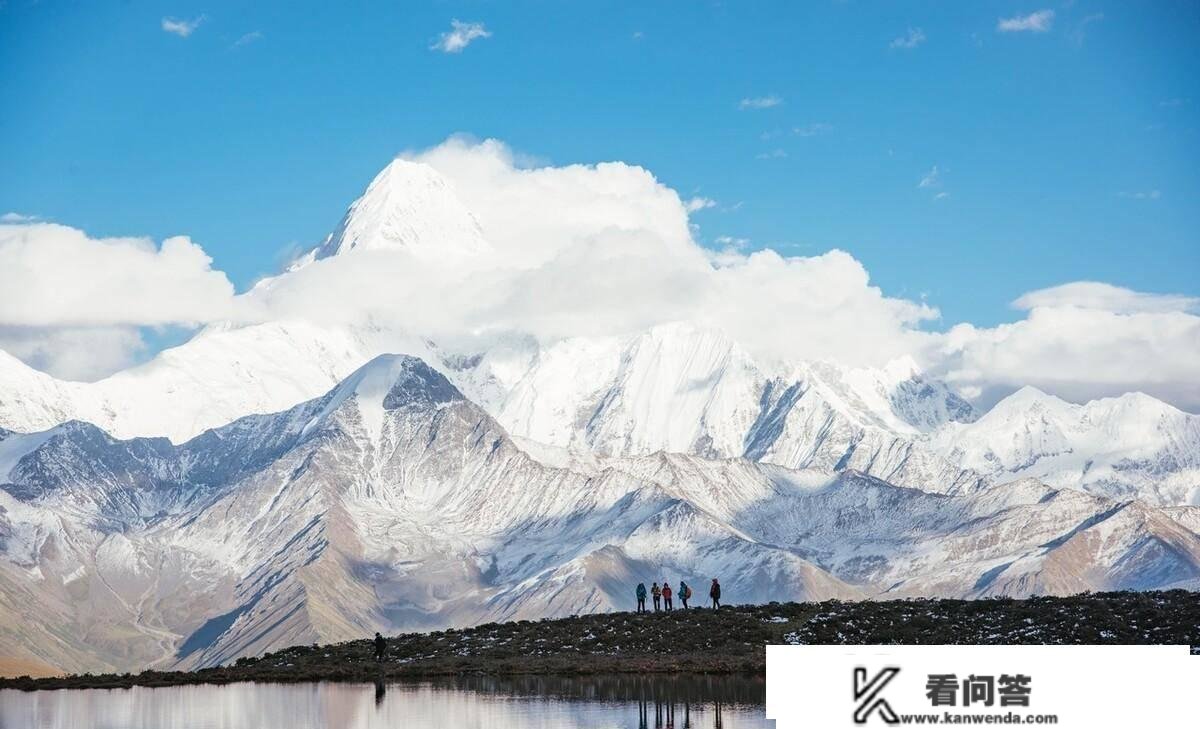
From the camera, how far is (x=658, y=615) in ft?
379

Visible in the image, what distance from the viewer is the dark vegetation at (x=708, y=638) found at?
9481 centimetres

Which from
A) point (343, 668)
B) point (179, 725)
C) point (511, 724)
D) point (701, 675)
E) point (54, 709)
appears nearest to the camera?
point (511, 724)

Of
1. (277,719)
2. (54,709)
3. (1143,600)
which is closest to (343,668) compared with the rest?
(54,709)

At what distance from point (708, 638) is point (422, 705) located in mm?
32379

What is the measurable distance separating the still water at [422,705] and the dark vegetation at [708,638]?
19.1 ft

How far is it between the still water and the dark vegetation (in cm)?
581

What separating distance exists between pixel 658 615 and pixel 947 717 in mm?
93743

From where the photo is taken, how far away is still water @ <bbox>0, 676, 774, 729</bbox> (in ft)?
220

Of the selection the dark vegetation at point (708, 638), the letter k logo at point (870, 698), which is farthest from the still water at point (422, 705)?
the letter k logo at point (870, 698)

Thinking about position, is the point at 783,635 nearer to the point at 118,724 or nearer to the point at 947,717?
the point at 118,724

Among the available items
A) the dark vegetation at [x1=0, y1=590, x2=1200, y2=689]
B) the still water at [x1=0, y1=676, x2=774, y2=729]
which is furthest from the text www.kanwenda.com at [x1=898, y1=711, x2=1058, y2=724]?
the dark vegetation at [x1=0, y1=590, x2=1200, y2=689]

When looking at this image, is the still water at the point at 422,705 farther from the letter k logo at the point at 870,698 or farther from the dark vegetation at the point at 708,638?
the letter k logo at the point at 870,698

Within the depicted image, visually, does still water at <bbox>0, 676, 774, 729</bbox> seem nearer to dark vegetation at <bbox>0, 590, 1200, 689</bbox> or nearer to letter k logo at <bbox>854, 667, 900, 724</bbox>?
dark vegetation at <bbox>0, 590, 1200, 689</bbox>

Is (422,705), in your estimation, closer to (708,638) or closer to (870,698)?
(708,638)
